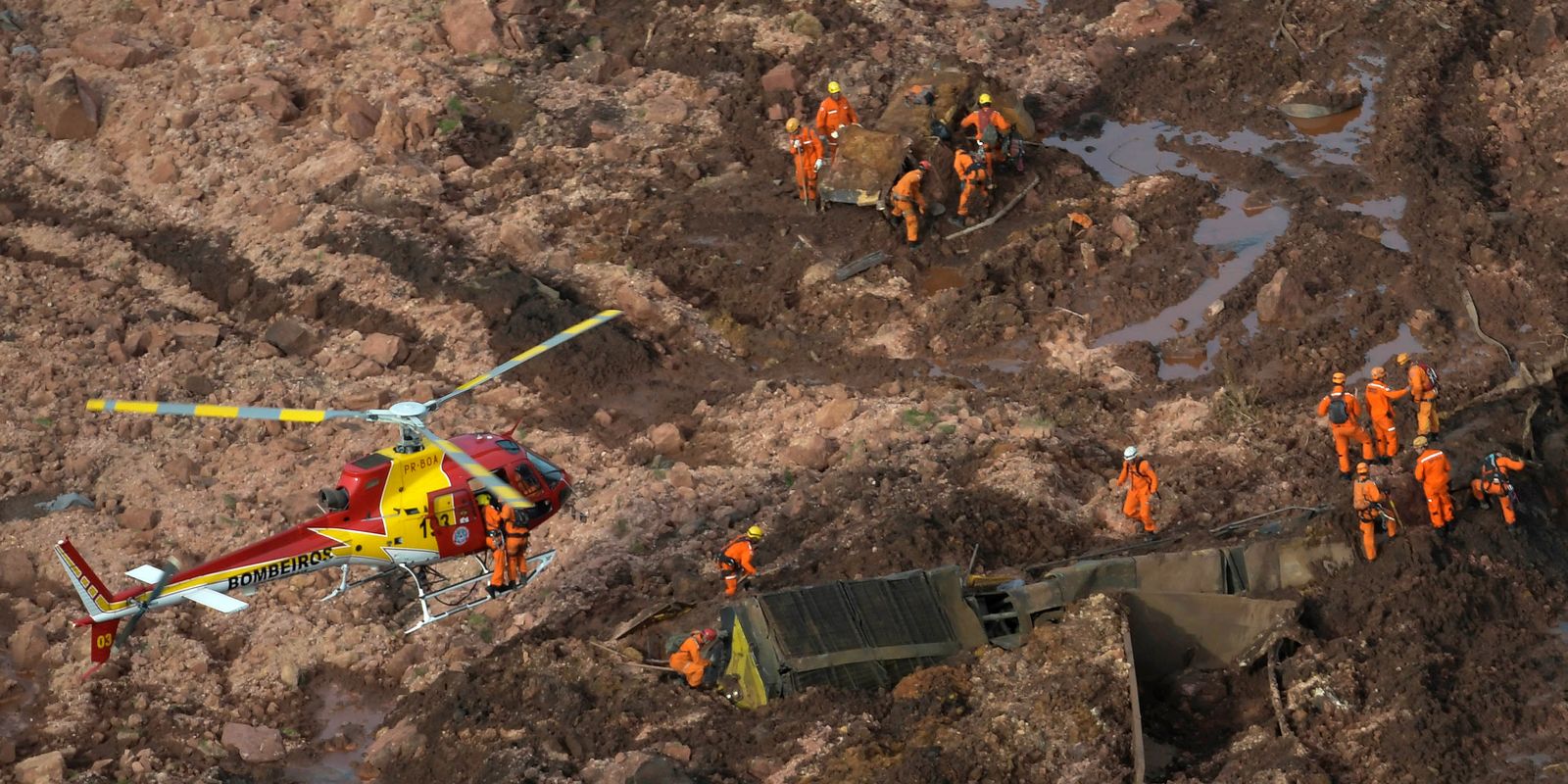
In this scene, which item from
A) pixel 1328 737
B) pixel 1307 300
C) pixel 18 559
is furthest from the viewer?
pixel 1307 300

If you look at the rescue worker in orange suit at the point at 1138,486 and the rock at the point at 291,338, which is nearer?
the rescue worker in orange suit at the point at 1138,486

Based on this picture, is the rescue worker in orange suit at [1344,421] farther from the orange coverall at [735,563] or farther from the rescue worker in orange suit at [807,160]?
the rescue worker in orange suit at [807,160]

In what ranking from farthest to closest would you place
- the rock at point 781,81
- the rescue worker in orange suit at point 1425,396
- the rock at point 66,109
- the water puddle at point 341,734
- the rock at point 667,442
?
the rock at point 781,81 < the rock at point 66,109 < the rock at point 667,442 < the rescue worker in orange suit at point 1425,396 < the water puddle at point 341,734

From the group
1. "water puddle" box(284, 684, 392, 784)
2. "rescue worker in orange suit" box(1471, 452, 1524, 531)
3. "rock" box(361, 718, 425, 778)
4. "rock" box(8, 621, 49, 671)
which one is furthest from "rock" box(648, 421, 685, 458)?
"rescue worker in orange suit" box(1471, 452, 1524, 531)

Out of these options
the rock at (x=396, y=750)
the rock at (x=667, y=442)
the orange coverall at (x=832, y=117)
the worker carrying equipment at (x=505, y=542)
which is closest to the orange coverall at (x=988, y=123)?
the orange coverall at (x=832, y=117)

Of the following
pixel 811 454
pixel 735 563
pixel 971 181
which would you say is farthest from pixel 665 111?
pixel 735 563

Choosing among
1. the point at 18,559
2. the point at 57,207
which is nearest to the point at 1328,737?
the point at 18,559

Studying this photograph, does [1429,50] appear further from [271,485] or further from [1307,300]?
[271,485]
